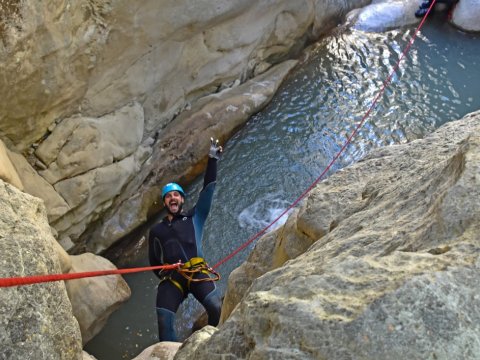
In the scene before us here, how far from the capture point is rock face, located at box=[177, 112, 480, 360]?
164 centimetres

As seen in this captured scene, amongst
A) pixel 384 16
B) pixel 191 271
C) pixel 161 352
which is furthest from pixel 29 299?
pixel 384 16

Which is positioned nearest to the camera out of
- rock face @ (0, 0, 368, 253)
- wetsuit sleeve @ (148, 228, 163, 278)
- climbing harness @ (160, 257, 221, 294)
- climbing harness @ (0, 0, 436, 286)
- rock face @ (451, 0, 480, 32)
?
climbing harness @ (0, 0, 436, 286)

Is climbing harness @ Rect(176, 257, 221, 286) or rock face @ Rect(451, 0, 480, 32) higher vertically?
climbing harness @ Rect(176, 257, 221, 286)

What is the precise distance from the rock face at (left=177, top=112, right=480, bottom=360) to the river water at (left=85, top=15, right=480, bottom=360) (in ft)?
13.4

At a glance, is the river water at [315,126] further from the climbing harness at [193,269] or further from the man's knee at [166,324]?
the climbing harness at [193,269]

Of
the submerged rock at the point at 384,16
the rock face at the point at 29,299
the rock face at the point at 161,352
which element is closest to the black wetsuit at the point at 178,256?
the rock face at the point at 161,352

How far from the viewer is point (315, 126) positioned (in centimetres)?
906

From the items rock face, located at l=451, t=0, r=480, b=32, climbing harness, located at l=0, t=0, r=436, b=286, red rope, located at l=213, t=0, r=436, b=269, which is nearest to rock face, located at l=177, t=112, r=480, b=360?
climbing harness, located at l=0, t=0, r=436, b=286

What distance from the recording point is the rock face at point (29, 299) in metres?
2.75

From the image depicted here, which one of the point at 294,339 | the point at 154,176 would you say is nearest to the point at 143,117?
the point at 154,176

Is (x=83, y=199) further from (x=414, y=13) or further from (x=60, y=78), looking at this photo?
(x=414, y=13)

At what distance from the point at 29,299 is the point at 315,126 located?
6.79m

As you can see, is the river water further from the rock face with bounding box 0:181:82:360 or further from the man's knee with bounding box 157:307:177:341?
the rock face with bounding box 0:181:82:360

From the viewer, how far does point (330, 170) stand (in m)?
8.11
